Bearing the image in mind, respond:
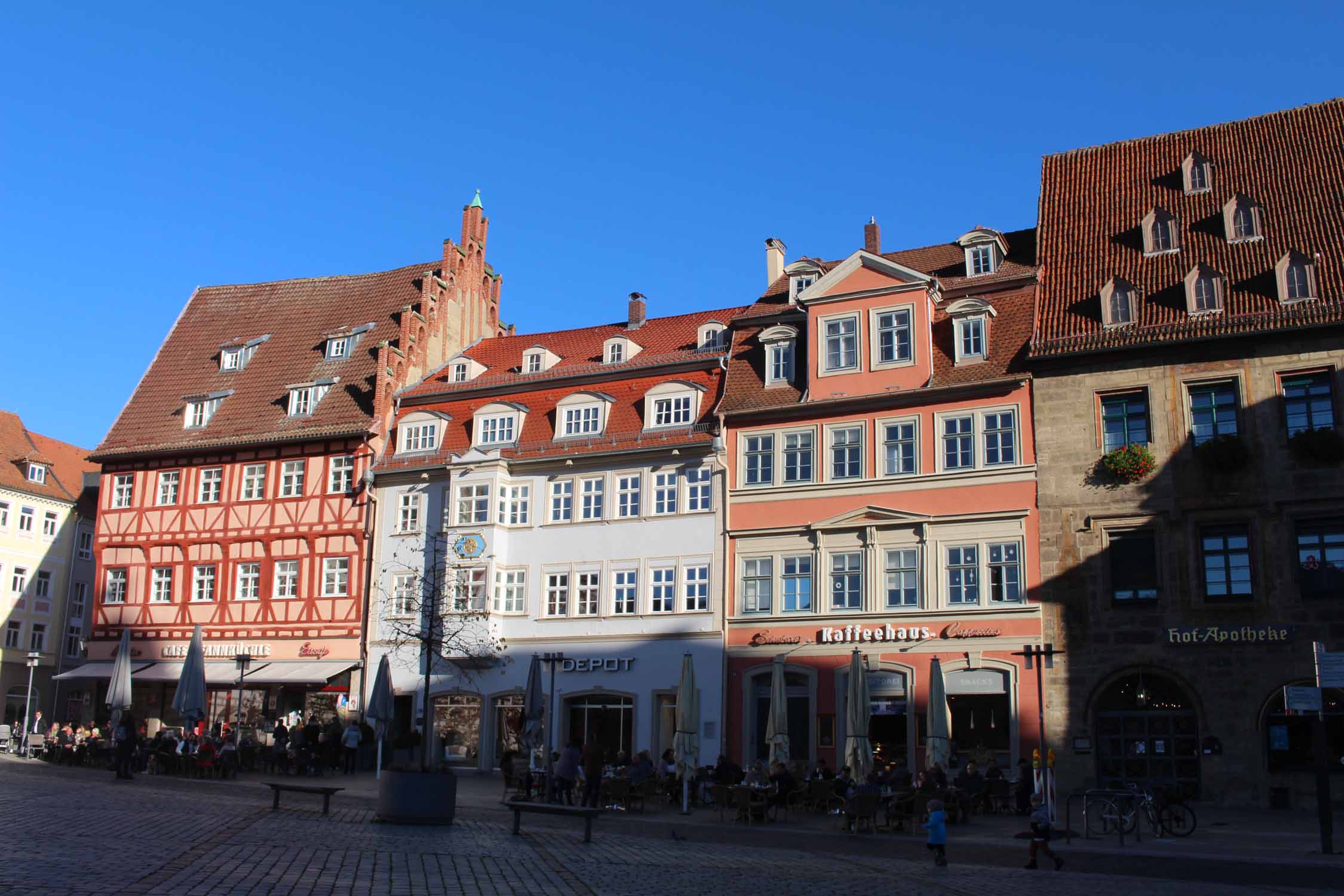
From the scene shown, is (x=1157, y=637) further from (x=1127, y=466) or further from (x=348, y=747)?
(x=348, y=747)

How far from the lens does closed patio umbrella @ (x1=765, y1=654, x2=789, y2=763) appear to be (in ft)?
100.0

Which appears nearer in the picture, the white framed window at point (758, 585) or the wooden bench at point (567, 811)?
the wooden bench at point (567, 811)

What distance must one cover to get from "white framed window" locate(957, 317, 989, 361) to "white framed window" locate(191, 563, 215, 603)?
2593 centimetres

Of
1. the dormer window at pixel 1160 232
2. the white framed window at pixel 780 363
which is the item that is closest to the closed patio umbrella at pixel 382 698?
the white framed window at pixel 780 363

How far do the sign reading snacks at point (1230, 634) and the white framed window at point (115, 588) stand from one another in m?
34.1

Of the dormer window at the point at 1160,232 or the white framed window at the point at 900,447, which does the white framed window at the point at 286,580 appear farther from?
the dormer window at the point at 1160,232

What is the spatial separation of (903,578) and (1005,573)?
8.89ft

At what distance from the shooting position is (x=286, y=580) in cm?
4338

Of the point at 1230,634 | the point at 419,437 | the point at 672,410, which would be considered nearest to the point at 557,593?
the point at 672,410

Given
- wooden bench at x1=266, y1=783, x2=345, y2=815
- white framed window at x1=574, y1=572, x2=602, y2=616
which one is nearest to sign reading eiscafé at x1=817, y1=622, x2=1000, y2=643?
white framed window at x1=574, y1=572, x2=602, y2=616

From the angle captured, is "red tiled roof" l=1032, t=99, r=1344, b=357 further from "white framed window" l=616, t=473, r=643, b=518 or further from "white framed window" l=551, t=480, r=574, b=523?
"white framed window" l=551, t=480, r=574, b=523

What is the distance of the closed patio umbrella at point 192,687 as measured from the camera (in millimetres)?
33719

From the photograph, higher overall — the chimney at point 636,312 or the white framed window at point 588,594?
the chimney at point 636,312

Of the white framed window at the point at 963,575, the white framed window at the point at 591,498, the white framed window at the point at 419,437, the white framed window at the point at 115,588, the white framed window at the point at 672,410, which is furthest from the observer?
the white framed window at the point at 115,588
